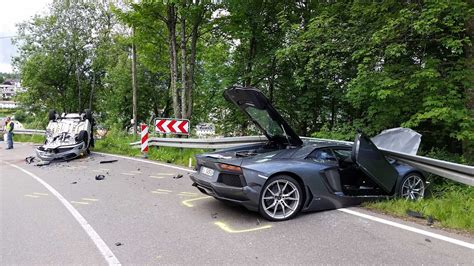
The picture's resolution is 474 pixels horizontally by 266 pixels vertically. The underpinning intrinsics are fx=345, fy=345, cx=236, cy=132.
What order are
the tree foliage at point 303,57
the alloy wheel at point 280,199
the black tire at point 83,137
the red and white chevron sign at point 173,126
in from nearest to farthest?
the alloy wheel at point 280,199 < the tree foliage at point 303,57 < the red and white chevron sign at point 173,126 < the black tire at point 83,137

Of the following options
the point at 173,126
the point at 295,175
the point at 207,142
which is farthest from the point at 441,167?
the point at 173,126

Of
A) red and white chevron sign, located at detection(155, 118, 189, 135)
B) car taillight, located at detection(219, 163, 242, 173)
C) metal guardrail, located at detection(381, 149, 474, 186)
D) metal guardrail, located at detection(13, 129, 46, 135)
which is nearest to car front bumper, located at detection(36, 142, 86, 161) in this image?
red and white chevron sign, located at detection(155, 118, 189, 135)

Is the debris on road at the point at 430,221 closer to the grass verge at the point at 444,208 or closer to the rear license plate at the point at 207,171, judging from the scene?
the grass verge at the point at 444,208

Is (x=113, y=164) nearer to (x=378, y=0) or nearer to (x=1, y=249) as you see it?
(x=1, y=249)

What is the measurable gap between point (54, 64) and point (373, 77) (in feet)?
89.6

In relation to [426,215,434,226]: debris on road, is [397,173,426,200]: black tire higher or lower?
higher

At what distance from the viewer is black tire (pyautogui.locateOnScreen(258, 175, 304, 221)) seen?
16.4ft

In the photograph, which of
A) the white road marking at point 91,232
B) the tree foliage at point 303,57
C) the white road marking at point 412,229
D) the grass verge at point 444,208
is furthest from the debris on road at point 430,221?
the white road marking at point 91,232

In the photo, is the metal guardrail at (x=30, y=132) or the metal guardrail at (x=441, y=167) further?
the metal guardrail at (x=30, y=132)

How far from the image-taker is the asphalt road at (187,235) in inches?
150

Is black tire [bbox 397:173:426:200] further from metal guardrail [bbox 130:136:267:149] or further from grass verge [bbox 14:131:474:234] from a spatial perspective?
metal guardrail [bbox 130:136:267:149]

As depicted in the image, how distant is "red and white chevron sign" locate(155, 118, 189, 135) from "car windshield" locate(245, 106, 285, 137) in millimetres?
5909

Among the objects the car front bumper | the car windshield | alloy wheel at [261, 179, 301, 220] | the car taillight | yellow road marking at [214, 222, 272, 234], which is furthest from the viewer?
the car front bumper

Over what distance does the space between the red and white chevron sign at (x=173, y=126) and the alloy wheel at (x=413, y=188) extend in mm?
7693
